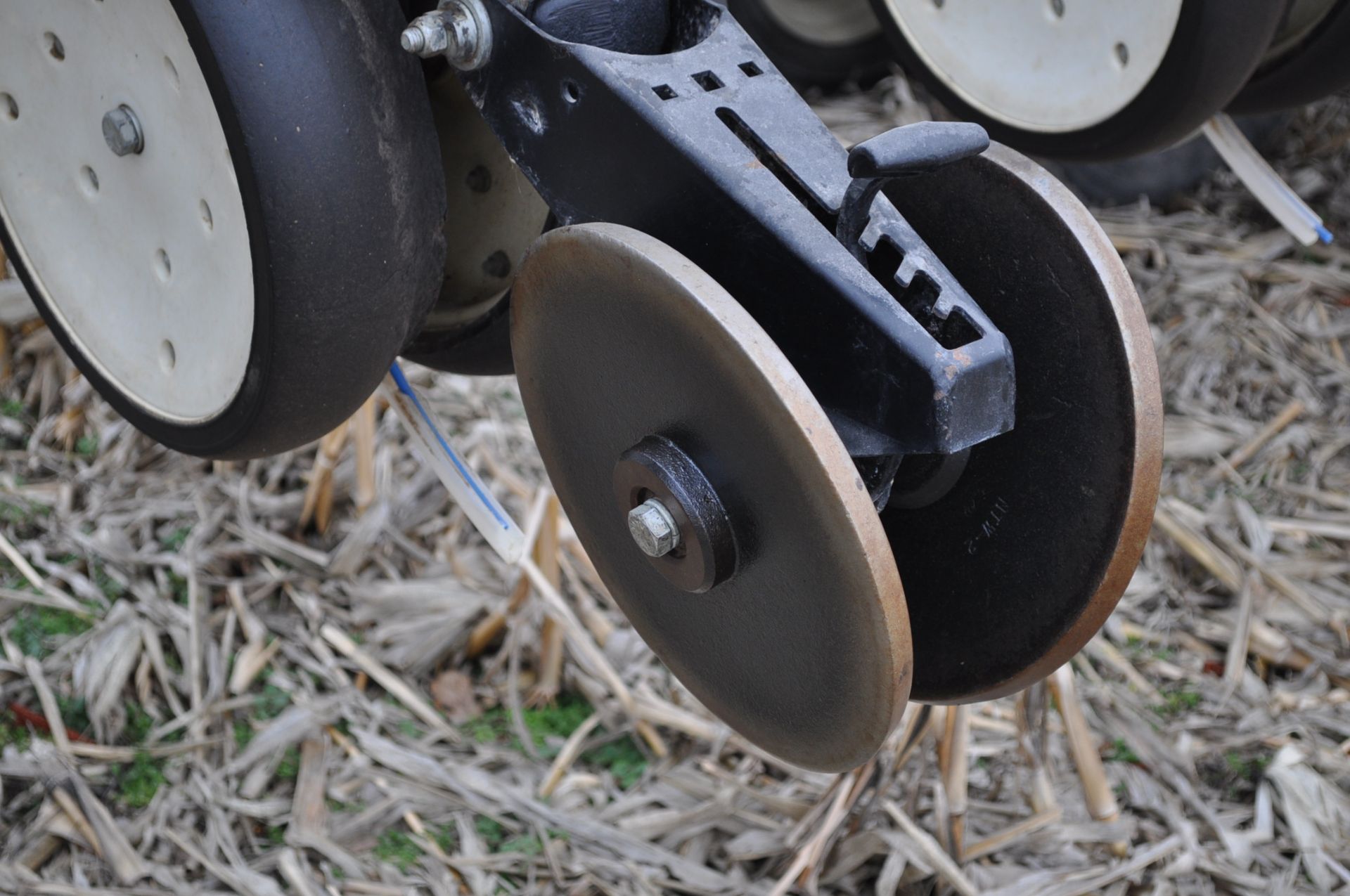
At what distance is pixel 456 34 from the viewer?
90 centimetres

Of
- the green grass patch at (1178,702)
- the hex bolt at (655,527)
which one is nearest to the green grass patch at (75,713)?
the hex bolt at (655,527)

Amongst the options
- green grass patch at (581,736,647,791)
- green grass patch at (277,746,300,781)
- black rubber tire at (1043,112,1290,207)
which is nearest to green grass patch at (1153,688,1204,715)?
green grass patch at (581,736,647,791)

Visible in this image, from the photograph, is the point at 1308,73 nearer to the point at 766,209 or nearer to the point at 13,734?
the point at 766,209

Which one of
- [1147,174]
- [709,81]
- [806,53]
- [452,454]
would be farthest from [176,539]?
[1147,174]

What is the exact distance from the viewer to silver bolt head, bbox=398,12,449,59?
88 centimetres

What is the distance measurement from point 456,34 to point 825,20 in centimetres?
163

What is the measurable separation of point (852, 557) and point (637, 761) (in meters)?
0.88

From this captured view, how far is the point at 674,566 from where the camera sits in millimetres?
830

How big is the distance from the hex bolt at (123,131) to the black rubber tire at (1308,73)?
1183 millimetres

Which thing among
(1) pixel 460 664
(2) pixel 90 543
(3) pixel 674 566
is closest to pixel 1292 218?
(3) pixel 674 566

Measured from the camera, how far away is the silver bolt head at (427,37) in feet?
2.90

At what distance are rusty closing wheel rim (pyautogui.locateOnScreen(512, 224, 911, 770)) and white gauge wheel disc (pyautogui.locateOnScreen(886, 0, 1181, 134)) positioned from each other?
728mm

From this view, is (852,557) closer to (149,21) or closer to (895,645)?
(895,645)

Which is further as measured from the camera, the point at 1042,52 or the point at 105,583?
the point at 105,583
